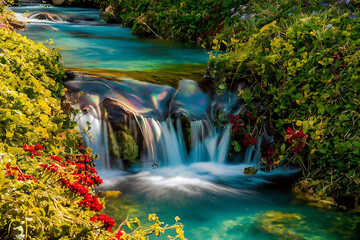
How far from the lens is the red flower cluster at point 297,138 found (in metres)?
5.56

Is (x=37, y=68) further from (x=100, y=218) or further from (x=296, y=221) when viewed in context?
(x=296, y=221)

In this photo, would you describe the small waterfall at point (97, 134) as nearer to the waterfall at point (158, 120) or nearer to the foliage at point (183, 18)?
the waterfall at point (158, 120)

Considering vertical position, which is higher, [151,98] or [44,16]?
[44,16]

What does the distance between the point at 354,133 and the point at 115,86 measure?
11.6 ft

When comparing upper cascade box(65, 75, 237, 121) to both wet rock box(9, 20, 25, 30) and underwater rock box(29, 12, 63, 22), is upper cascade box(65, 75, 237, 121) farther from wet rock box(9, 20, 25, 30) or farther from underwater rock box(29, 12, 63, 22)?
underwater rock box(29, 12, 63, 22)

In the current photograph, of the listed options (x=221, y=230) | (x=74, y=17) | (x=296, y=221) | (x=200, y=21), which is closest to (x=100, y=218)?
(x=221, y=230)

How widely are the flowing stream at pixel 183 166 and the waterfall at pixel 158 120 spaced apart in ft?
0.05

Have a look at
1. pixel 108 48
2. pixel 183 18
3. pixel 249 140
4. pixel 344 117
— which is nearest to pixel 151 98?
pixel 249 140

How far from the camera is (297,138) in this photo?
5590 mm

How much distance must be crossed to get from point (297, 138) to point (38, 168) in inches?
138

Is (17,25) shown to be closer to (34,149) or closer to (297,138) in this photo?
(297,138)

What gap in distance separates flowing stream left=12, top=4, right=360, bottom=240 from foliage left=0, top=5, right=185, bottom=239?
0.76 metres

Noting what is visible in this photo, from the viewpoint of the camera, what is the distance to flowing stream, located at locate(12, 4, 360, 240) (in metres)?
4.82

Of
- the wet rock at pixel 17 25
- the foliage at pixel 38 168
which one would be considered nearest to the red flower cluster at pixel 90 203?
the foliage at pixel 38 168
